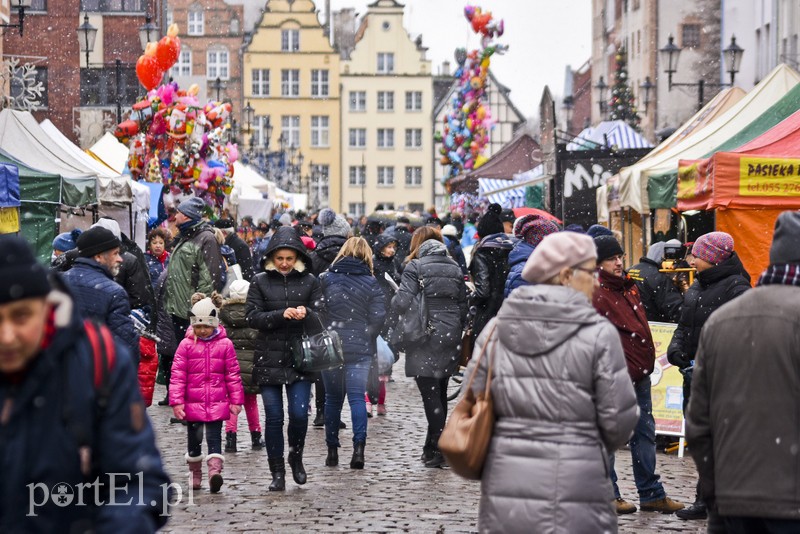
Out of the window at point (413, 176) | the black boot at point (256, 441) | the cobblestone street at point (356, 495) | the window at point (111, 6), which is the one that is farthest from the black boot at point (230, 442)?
the window at point (413, 176)

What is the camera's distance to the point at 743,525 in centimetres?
504

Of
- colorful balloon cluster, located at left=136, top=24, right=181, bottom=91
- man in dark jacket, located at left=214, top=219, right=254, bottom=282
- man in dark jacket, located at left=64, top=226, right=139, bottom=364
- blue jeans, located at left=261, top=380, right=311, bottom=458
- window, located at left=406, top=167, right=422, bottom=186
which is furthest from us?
window, located at left=406, top=167, right=422, bottom=186

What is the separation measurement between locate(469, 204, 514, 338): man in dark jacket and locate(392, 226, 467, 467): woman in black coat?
953 mm

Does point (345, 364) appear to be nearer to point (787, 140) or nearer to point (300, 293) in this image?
point (300, 293)

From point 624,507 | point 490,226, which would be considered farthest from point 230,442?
point 624,507

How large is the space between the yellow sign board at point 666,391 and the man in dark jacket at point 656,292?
140mm

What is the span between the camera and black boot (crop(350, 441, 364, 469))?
10523 millimetres

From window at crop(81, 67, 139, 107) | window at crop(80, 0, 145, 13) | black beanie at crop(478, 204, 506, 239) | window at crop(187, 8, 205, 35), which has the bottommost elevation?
black beanie at crop(478, 204, 506, 239)

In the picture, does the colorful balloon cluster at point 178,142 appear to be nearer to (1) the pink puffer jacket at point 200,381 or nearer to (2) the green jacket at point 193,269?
(2) the green jacket at point 193,269

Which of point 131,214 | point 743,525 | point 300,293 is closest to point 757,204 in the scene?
point 300,293

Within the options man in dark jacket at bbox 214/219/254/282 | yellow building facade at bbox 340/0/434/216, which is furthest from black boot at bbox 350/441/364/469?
yellow building facade at bbox 340/0/434/216

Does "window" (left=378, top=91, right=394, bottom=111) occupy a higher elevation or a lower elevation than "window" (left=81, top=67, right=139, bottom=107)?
higher

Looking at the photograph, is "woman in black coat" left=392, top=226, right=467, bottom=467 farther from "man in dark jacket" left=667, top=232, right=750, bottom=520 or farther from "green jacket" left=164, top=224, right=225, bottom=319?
"green jacket" left=164, top=224, right=225, bottom=319

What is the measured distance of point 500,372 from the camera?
517 centimetres
